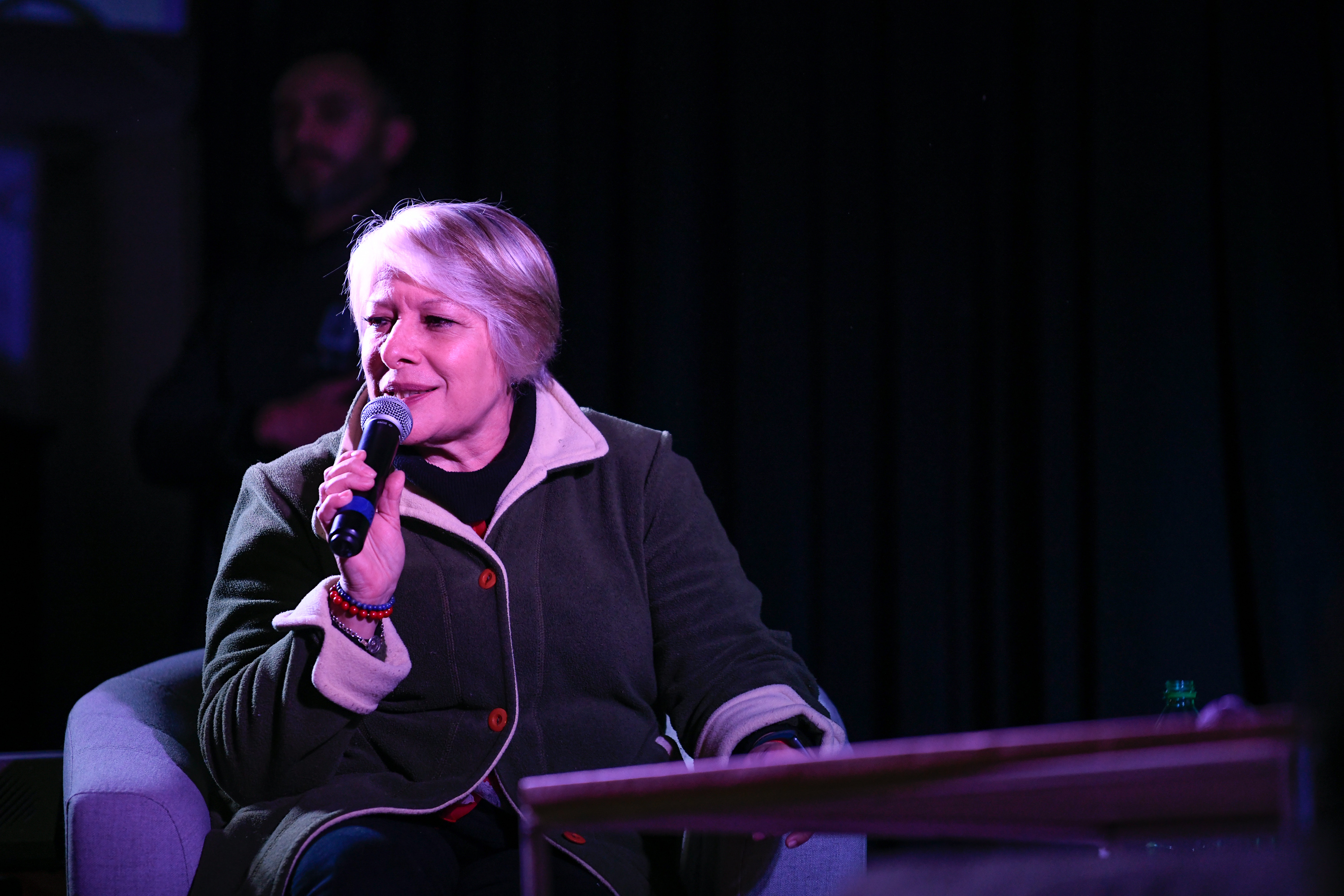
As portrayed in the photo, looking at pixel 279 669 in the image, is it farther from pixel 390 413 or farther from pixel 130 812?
pixel 390 413

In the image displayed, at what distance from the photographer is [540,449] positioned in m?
1.52

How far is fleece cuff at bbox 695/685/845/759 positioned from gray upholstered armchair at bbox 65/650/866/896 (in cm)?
12

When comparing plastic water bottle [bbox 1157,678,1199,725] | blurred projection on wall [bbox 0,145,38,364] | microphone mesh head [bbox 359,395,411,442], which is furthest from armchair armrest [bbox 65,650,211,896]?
plastic water bottle [bbox 1157,678,1199,725]

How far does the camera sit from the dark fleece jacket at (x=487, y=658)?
4.13 feet

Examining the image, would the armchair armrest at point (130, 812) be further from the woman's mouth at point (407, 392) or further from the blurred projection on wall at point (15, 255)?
Result: the blurred projection on wall at point (15, 255)

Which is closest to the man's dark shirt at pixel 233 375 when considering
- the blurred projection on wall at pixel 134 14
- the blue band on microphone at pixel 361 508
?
the blurred projection on wall at pixel 134 14

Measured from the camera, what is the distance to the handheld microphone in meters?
1.07

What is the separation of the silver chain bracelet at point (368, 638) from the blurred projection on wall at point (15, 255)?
1.67 m

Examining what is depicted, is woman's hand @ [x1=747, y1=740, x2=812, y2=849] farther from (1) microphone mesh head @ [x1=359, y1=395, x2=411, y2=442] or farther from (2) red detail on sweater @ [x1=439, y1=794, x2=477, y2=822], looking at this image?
(1) microphone mesh head @ [x1=359, y1=395, x2=411, y2=442]

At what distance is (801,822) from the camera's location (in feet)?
2.31

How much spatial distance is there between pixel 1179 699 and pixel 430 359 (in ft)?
5.77

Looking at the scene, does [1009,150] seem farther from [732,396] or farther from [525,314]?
[525,314]

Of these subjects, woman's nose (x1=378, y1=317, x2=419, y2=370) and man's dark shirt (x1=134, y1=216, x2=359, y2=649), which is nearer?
woman's nose (x1=378, y1=317, x2=419, y2=370)

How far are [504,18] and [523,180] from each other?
0.37 meters
